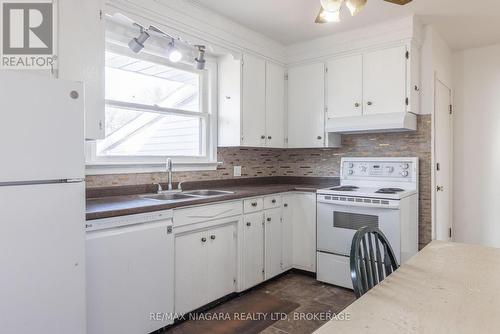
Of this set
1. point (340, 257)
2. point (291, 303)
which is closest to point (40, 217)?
point (291, 303)

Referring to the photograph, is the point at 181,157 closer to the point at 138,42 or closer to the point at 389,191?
the point at 138,42

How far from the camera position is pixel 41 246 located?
4.69 ft

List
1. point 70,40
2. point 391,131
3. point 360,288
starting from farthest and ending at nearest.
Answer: point 391,131
point 70,40
point 360,288

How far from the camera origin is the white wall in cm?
371

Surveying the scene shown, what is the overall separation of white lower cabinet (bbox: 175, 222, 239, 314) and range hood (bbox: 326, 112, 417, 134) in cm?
143

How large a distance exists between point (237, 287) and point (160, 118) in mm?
1631

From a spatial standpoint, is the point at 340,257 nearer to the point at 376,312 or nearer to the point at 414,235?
the point at 414,235

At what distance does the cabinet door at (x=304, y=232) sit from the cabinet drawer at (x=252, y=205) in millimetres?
511

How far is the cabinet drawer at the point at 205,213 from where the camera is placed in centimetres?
227

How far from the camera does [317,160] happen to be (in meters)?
3.83

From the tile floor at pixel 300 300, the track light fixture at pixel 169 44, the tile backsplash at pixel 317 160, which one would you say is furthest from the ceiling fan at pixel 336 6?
the tile floor at pixel 300 300

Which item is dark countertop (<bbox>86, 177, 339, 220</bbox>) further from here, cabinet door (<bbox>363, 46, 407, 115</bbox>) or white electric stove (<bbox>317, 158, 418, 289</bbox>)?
cabinet door (<bbox>363, 46, 407, 115</bbox>)

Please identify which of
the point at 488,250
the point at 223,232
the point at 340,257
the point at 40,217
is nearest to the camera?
the point at 40,217

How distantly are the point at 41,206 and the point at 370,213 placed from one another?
7.88 feet
